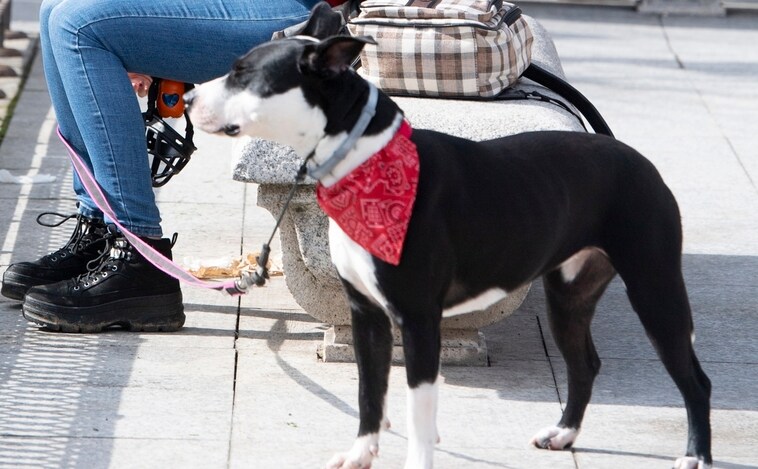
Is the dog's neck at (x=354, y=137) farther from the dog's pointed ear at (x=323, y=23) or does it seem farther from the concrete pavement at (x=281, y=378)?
the concrete pavement at (x=281, y=378)

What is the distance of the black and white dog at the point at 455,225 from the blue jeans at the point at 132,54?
0.97 meters

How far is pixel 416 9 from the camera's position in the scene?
14.3ft

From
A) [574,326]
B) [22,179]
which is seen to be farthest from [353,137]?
[22,179]

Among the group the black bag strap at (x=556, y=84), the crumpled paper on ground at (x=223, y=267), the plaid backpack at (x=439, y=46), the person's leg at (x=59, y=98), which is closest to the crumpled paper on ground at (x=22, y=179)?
the crumpled paper on ground at (x=223, y=267)

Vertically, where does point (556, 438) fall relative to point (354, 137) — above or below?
below

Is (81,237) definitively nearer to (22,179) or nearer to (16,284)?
(16,284)

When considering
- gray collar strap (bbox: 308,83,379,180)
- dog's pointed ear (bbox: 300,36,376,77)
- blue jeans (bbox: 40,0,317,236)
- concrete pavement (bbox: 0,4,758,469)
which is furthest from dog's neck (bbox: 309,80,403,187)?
blue jeans (bbox: 40,0,317,236)

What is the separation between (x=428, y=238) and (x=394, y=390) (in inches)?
43.4

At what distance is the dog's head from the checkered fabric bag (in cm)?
123

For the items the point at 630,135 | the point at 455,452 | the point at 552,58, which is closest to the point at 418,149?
the point at 455,452

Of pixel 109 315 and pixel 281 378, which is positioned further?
pixel 109 315

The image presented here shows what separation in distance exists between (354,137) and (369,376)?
724 mm

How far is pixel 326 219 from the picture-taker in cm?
426

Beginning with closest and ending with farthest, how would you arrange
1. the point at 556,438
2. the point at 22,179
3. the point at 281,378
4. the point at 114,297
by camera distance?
the point at 556,438 → the point at 281,378 → the point at 114,297 → the point at 22,179
